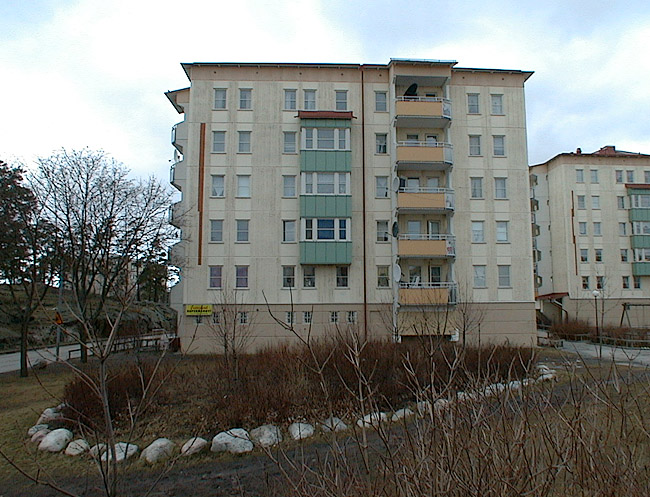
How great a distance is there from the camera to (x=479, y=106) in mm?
34219

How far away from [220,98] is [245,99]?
1644 mm

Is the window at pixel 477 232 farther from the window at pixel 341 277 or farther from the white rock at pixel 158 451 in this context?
the white rock at pixel 158 451

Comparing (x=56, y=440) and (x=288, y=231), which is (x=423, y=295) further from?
(x=56, y=440)

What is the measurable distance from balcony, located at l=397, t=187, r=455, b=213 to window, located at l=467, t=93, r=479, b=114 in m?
6.17

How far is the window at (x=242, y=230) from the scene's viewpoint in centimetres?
3225

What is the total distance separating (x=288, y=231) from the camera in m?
32.4

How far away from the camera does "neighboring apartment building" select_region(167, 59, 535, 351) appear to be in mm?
31484

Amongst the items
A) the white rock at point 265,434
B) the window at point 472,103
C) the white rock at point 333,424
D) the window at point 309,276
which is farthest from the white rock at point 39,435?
the window at point 472,103

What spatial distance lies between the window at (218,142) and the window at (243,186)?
2.11 metres

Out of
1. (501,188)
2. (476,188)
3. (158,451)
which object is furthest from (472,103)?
(158,451)

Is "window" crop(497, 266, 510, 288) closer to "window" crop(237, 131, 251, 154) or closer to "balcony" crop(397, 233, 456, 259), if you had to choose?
"balcony" crop(397, 233, 456, 259)

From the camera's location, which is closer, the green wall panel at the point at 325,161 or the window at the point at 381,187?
the green wall panel at the point at 325,161

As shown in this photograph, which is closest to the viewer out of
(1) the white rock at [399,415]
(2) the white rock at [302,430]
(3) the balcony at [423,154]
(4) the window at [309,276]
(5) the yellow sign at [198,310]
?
(1) the white rock at [399,415]

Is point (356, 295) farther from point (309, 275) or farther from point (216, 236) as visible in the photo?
point (216, 236)
